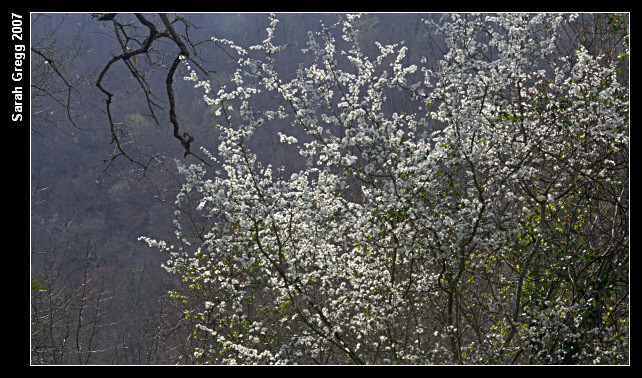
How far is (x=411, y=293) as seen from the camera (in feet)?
16.3

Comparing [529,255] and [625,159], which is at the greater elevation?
[625,159]

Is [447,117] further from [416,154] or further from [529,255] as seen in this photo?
[529,255]

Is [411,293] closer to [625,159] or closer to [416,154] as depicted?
[416,154]

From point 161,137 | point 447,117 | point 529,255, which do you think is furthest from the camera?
point 161,137

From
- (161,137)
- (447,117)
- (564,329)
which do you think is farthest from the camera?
(161,137)

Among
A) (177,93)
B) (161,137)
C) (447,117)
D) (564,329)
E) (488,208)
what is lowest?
(564,329)

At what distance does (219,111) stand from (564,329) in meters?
2.81

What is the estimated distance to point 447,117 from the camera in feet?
14.3

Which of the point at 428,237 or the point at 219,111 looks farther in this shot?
the point at 428,237
